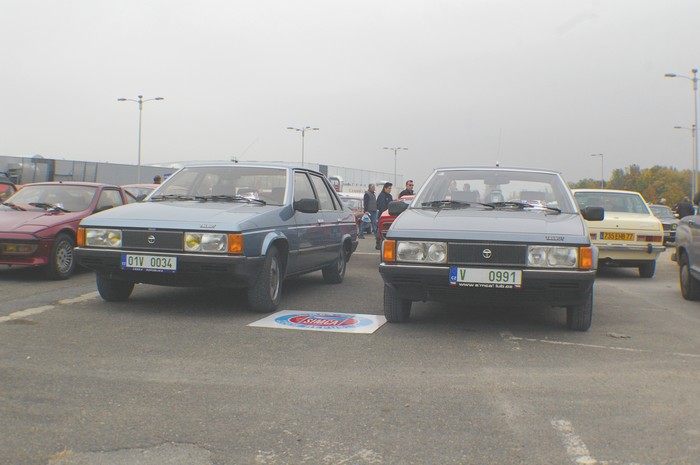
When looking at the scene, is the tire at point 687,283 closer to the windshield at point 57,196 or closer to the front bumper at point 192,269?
the front bumper at point 192,269

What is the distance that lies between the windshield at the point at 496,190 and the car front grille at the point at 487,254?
3.42 feet

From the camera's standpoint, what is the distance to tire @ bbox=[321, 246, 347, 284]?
31.3ft

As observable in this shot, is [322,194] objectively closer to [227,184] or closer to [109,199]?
[227,184]

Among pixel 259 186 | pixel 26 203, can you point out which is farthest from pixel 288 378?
pixel 26 203

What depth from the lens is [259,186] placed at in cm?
778

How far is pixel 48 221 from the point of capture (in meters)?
9.56

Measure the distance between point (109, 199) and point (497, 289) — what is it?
7.24 meters

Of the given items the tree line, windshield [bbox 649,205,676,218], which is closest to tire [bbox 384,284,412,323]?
windshield [bbox 649,205,676,218]

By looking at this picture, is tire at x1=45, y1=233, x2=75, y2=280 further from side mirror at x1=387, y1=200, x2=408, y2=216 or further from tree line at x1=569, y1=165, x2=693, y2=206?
tree line at x1=569, y1=165, x2=693, y2=206

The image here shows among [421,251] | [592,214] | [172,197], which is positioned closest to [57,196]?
[172,197]

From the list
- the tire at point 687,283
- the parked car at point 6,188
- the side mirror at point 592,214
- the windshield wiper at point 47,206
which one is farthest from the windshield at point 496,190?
the parked car at point 6,188

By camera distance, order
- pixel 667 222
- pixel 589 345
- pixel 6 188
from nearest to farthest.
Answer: pixel 589 345, pixel 6 188, pixel 667 222

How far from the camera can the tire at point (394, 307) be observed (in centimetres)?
636

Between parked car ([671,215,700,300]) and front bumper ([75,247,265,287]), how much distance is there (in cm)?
540
